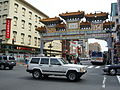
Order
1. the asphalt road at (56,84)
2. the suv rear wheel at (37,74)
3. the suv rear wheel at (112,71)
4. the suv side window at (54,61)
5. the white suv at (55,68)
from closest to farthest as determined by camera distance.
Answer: the asphalt road at (56,84), the white suv at (55,68), the suv side window at (54,61), the suv rear wheel at (37,74), the suv rear wheel at (112,71)

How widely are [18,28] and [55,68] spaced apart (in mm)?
31676

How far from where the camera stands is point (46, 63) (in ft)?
40.6

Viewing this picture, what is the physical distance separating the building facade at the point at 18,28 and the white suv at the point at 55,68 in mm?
22106

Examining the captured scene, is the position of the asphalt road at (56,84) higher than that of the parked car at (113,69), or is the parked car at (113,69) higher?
the parked car at (113,69)

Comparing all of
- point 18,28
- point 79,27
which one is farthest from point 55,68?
point 18,28

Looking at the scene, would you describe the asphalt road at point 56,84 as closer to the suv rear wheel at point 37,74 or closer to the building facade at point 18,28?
the suv rear wheel at point 37,74

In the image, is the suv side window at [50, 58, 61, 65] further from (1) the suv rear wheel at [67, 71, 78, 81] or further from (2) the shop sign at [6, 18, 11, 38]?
(2) the shop sign at [6, 18, 11, 38]

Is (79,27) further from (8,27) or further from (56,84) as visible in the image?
(56,84)

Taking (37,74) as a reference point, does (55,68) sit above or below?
above

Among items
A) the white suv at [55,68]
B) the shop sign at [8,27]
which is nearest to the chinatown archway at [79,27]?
the shop sign at [8,27]

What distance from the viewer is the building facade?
37.6 m

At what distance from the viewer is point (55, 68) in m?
11.9

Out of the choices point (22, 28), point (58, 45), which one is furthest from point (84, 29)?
point (58, 45)

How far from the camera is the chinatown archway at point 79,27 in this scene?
34.0m
